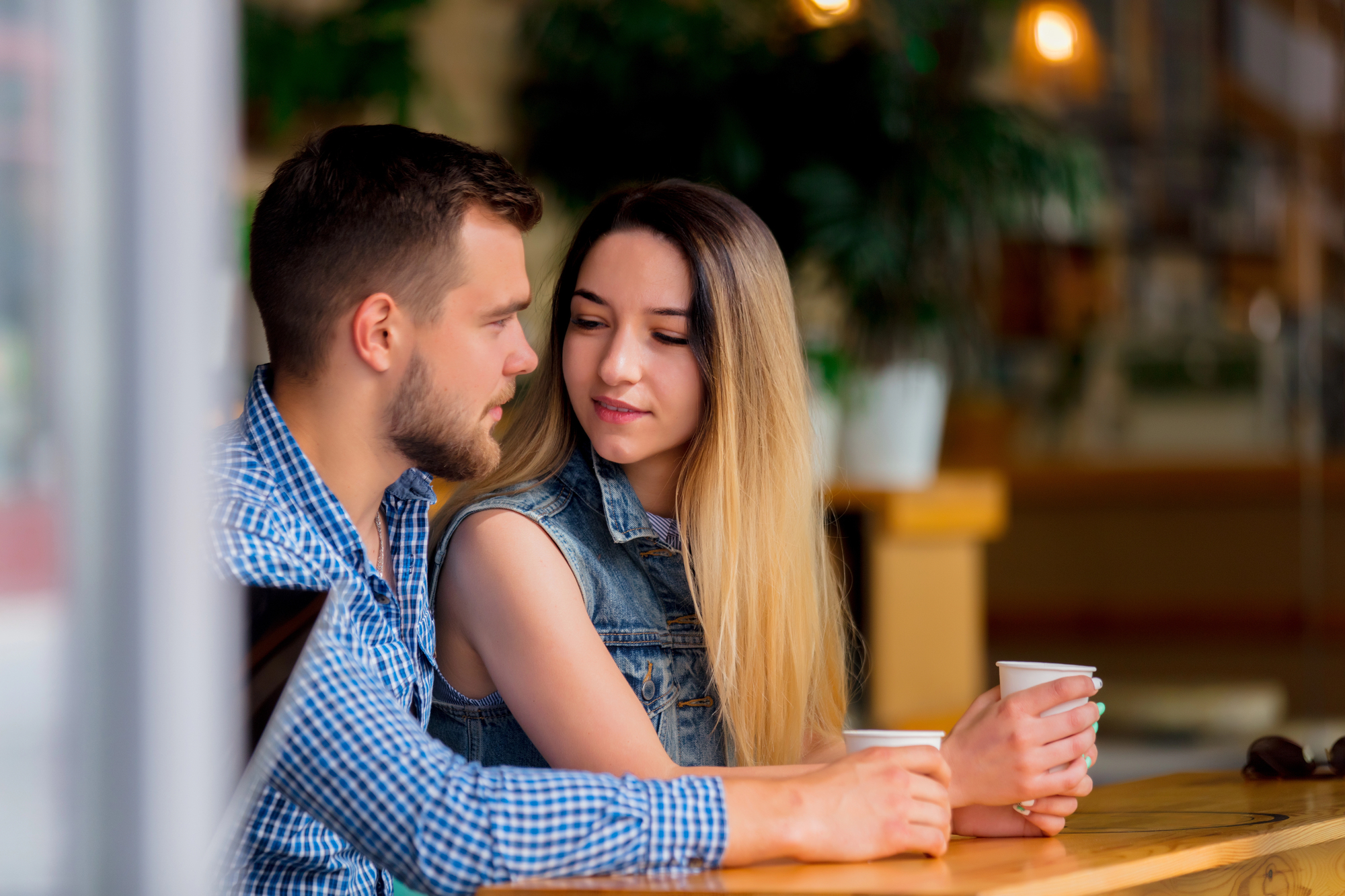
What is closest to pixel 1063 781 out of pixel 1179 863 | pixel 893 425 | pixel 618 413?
pixel 1179 863

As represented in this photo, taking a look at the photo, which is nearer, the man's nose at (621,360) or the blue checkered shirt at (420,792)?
the blue checkered shirt at (420,792)

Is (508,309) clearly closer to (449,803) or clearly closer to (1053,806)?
(449,803)

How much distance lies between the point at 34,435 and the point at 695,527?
97 cm

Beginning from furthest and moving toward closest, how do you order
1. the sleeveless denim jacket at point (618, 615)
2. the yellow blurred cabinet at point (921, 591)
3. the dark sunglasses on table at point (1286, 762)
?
1. the yellow blurred cabinet at point (921, 591)
2. the dark sunglasses on table at point (1286, 762)
3. the sleeveless denim jacket at point (618, 615)

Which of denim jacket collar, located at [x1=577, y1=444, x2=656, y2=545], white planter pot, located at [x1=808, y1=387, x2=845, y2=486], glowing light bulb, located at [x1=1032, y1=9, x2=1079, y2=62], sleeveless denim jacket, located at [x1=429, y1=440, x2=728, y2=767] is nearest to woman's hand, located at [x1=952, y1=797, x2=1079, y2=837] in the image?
sleeveless denim jacket, located at [x1=429, y1=440, x2=728, y2=767]

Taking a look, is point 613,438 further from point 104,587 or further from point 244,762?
point 104,587

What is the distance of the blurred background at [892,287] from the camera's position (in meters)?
0.63

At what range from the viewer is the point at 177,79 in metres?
0.62

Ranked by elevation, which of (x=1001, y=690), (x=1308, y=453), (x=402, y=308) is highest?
(x=1308, y=453)

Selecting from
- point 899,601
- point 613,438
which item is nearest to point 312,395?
point 613,438

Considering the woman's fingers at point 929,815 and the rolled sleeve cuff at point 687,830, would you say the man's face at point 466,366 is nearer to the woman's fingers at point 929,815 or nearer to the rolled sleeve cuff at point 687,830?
the rolled sleeve cuff at point 687,830

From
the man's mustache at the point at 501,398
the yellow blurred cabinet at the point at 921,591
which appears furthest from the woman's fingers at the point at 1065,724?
the yellow blurred cabinet at the point at 921,591

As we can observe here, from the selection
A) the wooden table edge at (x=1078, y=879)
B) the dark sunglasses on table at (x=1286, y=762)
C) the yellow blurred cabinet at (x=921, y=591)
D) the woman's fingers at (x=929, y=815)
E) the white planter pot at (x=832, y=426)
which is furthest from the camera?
the yellow blurred cabinet at (x=921, y=591)

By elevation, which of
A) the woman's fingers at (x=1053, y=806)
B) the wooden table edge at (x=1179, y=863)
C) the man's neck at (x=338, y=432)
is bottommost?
the wooden table edge at (x=1179, y=863)
